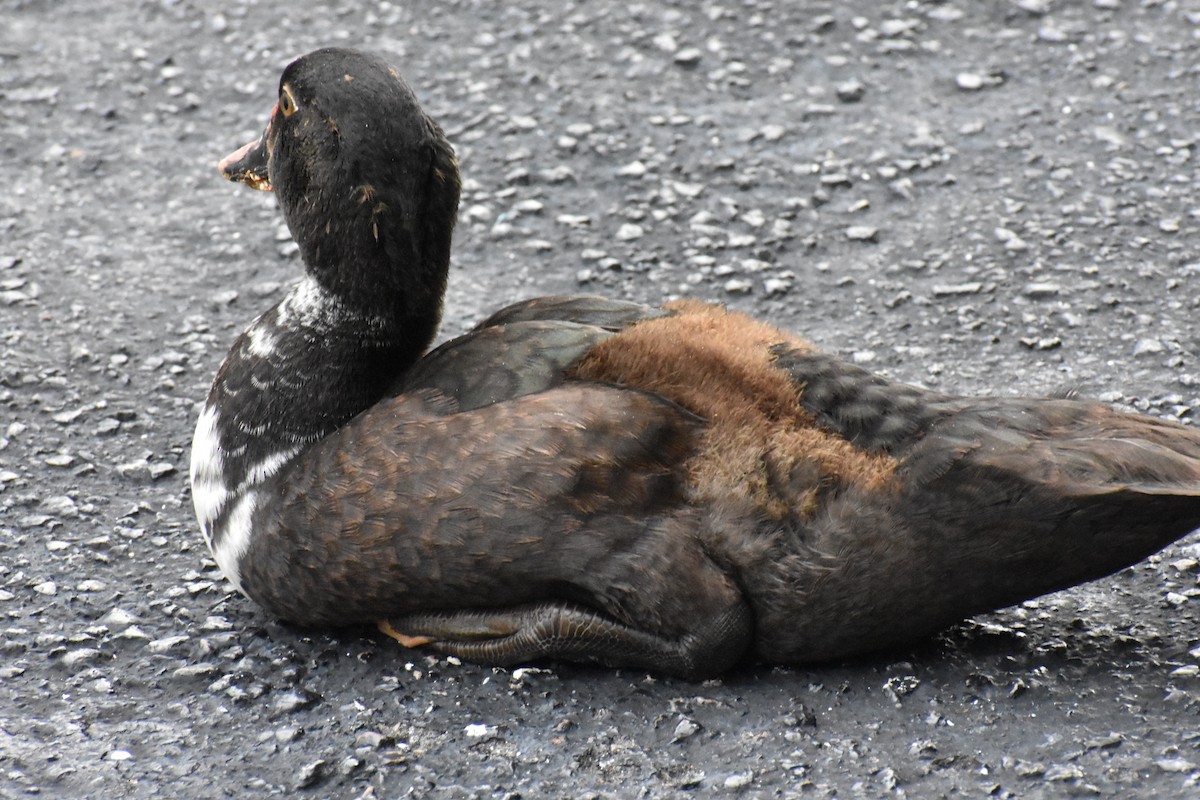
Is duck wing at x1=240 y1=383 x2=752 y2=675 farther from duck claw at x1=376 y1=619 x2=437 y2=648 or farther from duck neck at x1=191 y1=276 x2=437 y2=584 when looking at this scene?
duck neck at x1=191 y1=276 x2=437 y2=584

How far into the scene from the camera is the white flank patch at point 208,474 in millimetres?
4203

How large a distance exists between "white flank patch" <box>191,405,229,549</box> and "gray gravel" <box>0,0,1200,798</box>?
1.00ft

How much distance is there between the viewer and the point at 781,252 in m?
6.15

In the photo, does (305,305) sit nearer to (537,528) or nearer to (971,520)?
(537,528)

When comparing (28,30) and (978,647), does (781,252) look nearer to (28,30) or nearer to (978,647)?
(978,647)

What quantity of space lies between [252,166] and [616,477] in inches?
65.3

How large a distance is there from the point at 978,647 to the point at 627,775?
1.03 m

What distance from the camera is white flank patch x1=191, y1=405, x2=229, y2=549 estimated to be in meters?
4.20

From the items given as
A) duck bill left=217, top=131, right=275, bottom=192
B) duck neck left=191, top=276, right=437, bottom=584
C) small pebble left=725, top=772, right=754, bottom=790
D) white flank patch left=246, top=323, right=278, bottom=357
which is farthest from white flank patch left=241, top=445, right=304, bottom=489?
small pebble left=725, top=772, right=754, bottom=790

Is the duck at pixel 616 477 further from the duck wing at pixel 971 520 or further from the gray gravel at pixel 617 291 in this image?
the gray gravel at pixel 617 291

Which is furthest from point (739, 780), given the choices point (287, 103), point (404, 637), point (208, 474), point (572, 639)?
point (287, 103)

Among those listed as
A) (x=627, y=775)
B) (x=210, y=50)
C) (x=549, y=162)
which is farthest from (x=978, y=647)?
(x=210, y=50)

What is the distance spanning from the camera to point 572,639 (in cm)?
376

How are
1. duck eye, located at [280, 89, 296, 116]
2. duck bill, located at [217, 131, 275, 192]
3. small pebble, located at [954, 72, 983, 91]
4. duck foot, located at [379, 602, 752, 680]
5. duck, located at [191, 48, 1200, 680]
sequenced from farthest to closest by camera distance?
small pebble, located at [954, 72, 983, 91], duck bill, located at [217, 131, 275, 192], duck eye, located at [280, 89, 296, 116], duck foot, located at [379, 602, 752, 680], duck, located at [191, 48, 1200, 680]
